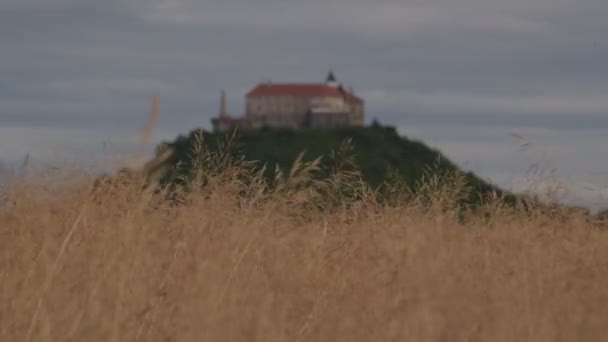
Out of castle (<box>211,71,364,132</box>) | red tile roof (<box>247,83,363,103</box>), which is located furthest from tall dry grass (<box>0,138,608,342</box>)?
red tile roof (<box>247,83,363,103</box>)

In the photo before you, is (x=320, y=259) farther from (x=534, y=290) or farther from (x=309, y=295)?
(x=534, y=290)

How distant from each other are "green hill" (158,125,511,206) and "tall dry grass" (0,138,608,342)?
51.0 ft

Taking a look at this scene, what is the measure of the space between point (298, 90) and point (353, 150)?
88626 millimetres

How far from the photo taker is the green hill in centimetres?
Result: 2214

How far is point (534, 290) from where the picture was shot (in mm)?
5480

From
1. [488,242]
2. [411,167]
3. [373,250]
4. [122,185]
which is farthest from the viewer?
[411,167]

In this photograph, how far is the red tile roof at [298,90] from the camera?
111 meters

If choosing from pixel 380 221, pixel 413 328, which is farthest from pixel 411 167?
pixel 413 328

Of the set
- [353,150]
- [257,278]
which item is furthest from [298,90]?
[257,278]

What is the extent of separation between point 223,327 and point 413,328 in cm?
75

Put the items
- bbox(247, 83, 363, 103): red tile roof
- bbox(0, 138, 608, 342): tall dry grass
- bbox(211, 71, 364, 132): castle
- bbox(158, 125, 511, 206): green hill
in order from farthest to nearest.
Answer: bbox(247, 83, 363, 103): red tile roof, bbox(211, 71, 364, 132): castle, bbox(158, 125, 511, 206): green hill, bbox(0, 138, 608, 342): tall dry grass

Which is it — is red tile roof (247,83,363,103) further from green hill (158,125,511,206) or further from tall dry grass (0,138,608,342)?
tall dry grass (0,138,608,342)

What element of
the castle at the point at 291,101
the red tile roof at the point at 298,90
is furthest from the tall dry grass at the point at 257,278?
the red tile roof at the point at 298,90

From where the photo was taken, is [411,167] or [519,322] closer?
[519,322]
